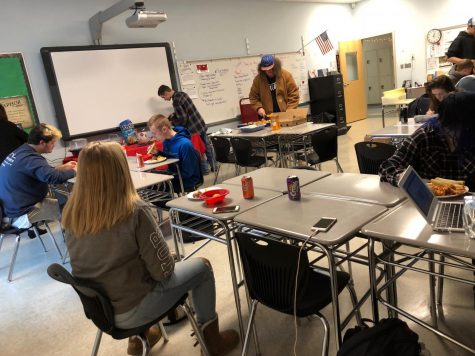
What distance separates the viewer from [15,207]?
11.0 feet

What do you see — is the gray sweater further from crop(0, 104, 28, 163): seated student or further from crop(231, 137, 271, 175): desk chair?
crop(0, 104, 28, 163): seated student

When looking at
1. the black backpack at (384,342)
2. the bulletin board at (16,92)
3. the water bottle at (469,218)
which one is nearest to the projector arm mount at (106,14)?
the bulletin board at (16,92)

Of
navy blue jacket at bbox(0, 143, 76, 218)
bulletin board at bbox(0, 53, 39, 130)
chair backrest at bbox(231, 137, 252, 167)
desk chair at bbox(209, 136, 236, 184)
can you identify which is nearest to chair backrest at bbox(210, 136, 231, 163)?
desk chair at bbox(209, 136, 236, 184)

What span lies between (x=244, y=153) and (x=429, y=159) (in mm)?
2760

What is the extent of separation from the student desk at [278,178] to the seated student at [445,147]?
0.45 meters

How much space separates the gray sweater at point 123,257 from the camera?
158 cm

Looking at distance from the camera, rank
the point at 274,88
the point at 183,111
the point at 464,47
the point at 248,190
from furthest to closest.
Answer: the point at 183,111 < the point at 464,47 < the point at 274,88 < the point at 248,190

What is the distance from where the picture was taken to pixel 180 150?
3.64 metres

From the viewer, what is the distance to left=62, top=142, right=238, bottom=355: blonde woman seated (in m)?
1.58

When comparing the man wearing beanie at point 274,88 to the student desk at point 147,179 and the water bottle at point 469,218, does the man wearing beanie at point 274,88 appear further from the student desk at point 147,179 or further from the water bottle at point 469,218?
the water bottle at point 469,218

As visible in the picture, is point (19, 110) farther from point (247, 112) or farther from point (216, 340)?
point (216, 340)

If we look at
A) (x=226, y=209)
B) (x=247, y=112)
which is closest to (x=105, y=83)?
(x=247, y=112)

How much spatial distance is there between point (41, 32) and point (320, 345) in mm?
5074

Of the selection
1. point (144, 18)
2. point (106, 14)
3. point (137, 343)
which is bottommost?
point (137, 343)
